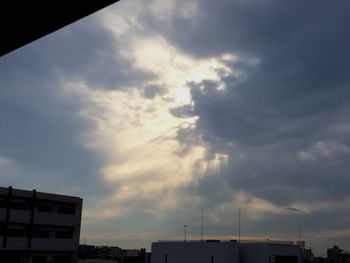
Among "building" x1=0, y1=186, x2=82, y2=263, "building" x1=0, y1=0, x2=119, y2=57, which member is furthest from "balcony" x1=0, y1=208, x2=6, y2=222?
"building" x1=0, y1=0, x2=119, y2=57

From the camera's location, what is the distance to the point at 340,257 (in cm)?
17288

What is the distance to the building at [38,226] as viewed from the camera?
68875mm

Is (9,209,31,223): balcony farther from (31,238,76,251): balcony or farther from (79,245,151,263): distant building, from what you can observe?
(79,245,151,263): distant building

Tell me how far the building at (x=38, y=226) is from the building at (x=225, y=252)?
1755 cm

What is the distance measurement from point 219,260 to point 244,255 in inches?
207

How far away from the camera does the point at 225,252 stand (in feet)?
264

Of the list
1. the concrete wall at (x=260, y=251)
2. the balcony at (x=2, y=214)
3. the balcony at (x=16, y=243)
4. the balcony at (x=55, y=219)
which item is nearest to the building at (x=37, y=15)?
the balcony at (x=2, y=214)

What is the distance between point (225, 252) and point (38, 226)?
100 ft

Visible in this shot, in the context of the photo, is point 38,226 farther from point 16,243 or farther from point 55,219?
point 16,243

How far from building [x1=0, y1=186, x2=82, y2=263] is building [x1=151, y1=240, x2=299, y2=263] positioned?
17548 mm

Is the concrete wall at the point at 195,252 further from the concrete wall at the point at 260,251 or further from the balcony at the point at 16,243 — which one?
the balcony at the point at 16,243

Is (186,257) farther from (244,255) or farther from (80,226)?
(80,226)

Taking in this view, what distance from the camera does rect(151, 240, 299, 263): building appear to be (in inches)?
3177

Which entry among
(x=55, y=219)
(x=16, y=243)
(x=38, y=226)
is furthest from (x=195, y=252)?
(x=16, y=243)
